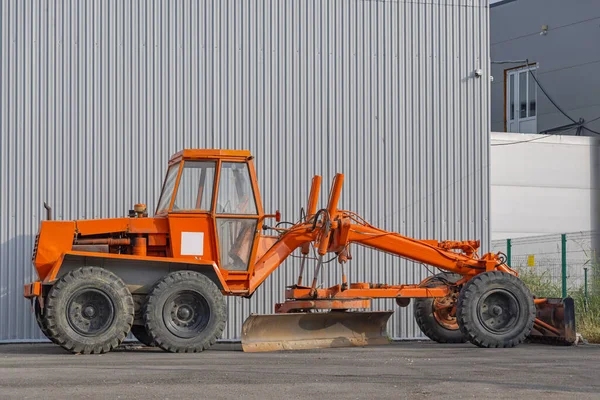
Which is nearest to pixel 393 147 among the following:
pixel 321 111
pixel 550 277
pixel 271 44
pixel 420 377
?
pixel 321 111

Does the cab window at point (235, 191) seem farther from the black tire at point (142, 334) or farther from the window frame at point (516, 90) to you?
the window frame at point (516, 90)

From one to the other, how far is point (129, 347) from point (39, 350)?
136 cm

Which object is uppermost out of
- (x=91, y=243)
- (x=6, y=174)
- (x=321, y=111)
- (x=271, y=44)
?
(x=271, y=44)

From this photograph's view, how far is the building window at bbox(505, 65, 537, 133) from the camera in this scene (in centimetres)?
3120

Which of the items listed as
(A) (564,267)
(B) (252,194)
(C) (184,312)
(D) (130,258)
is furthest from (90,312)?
(A) (564,267)

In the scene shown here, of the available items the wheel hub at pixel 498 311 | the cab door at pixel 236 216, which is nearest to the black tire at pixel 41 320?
the cab door at pixel 236 216

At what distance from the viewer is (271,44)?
19781 millimetres

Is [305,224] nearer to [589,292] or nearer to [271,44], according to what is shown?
[271,44]

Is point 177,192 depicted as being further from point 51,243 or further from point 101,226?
point 51,243

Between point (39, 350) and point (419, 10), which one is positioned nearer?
point (39, 350)

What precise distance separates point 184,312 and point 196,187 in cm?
198

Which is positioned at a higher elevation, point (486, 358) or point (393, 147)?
point (393, 147)

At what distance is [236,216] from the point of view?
1623 centimetres

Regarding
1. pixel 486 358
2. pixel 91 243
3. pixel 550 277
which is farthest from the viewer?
pixel 550 277
